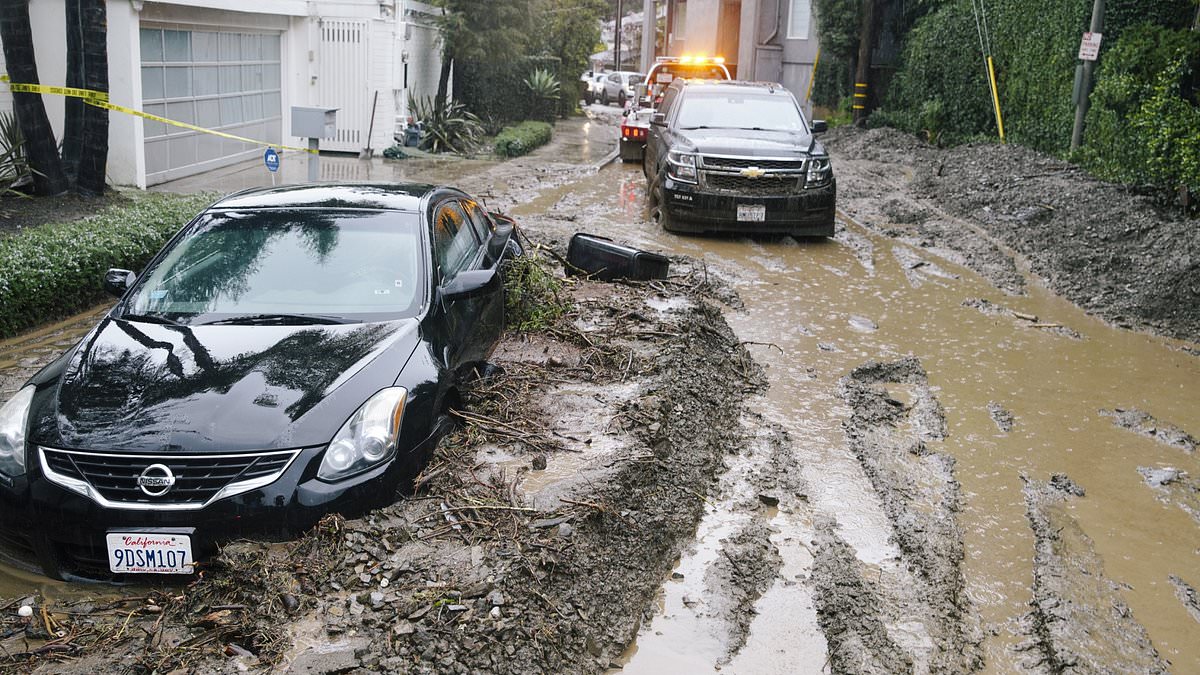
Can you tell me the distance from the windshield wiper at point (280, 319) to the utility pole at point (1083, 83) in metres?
13.6

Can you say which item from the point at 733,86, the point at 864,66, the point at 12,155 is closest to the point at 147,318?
the point at 12,155

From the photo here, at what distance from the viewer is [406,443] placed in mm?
4762

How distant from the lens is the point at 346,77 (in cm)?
1972

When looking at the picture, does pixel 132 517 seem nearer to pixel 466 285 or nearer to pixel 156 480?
pixel 156 480

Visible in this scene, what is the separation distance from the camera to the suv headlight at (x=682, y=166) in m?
12.9

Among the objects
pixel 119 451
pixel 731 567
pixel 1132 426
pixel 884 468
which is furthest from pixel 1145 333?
pixel 119 451

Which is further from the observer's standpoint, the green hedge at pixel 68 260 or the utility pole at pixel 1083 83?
the utility pole at pixel 1083 83

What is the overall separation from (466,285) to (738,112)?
911 cm

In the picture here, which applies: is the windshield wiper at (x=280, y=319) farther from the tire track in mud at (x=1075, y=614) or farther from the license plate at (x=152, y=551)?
the tire track in mud at (x=1075, y=614)

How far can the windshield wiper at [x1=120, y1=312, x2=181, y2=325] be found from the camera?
536 centimetres

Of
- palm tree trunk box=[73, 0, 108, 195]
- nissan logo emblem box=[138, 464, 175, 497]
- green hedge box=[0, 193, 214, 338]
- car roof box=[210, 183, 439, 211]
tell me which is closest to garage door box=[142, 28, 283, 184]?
palm tree trunk box=[73, 0, 108, 195]

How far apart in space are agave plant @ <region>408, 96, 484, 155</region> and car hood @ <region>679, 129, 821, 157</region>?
9490 millimetres

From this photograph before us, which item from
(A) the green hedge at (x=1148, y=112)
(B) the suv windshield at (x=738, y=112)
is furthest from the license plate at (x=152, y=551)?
(A) the green hedge at (x=1148, y=112)

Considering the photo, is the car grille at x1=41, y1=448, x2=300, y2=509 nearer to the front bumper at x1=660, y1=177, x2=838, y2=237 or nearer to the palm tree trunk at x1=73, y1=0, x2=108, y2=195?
the front bumper at x1=660, y1=177, x2=838, y2=237
